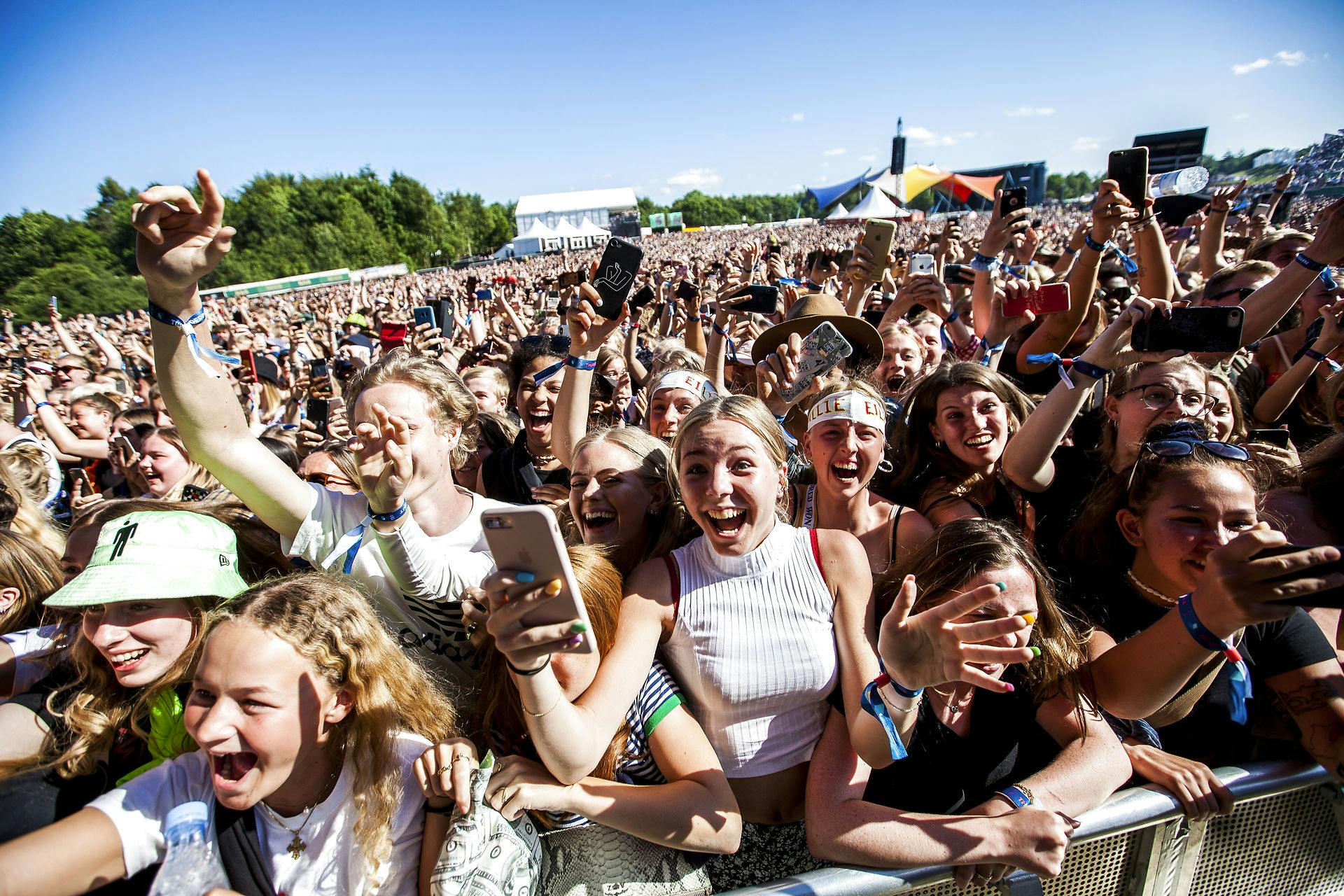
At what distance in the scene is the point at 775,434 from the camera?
7.63 feet

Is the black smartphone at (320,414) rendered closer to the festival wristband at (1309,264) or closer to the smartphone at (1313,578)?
the smartphone at (1313,578)

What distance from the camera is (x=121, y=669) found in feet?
6.43

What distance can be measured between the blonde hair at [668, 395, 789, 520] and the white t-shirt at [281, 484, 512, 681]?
65 cm

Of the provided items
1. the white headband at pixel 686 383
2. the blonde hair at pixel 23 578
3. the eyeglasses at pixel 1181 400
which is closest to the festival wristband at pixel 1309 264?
the eyeglasses at pixel 1181 400

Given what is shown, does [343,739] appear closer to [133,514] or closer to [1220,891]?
[133,514]

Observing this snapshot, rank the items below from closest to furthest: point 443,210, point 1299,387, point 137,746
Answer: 1. point 137,746
2. point 1299,387
3. point 443,210

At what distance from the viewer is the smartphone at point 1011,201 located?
15.1 feet

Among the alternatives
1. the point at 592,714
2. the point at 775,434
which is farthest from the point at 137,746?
the point at 775,434

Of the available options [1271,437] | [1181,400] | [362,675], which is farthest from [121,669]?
[1271,437]

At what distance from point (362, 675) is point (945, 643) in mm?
1551

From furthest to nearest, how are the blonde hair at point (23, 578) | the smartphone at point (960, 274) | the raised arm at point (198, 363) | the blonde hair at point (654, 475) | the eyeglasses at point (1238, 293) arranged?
the smartphone at point (960, 274) → the eyeglasses at point (1238, 293) → the blonde hair at point (23, 578) → the blonde hair at point (654, 475) → the raised arm at point (198, 363)

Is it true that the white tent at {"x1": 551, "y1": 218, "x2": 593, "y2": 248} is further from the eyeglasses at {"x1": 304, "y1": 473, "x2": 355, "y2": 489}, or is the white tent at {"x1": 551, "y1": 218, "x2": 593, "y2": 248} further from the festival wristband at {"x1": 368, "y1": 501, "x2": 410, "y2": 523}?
the festival wristband at {"x1": 368, "y1": 501, "x2": 410, "y2": 523}

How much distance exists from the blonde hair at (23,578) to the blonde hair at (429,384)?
1492mm

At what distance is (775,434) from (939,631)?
0.98 metres
